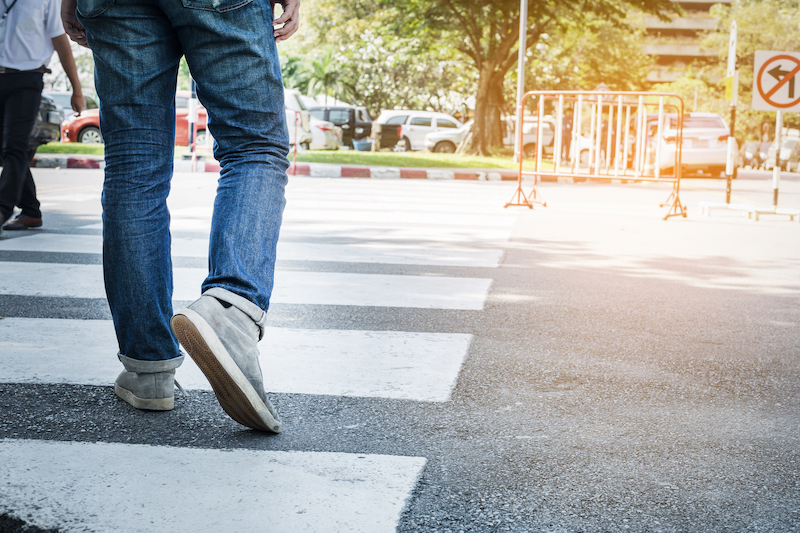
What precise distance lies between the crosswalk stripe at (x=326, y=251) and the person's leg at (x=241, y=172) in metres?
3.27

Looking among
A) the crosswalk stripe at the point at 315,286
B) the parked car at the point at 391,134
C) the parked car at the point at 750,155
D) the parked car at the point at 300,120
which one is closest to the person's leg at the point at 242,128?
the crosswalk stripe at the point at 315,286

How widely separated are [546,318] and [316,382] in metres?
1.48

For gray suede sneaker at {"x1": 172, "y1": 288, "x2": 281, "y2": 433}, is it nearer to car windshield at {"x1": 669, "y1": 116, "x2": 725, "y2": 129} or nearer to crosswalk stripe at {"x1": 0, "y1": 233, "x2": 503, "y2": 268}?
crosswalk stripe at {"x1": 0, "y1": 233, "x2": 503, "y2": 268}

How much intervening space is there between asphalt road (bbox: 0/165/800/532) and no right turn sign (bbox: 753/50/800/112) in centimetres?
480

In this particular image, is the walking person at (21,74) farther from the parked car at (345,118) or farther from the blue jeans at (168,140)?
the parked car at (345,118)

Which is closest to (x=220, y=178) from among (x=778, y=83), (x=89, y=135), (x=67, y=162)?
(x=778, y=83)

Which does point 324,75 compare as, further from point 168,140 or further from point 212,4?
point 212,4

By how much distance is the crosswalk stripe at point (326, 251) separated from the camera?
18.6ft

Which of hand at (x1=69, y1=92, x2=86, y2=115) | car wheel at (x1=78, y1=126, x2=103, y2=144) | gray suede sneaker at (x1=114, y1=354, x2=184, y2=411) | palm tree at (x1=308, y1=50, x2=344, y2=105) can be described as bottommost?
gray suede sneaker at (x1=114, y1=354, x2=184, y2=411)

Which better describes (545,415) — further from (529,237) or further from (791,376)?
(529,237)

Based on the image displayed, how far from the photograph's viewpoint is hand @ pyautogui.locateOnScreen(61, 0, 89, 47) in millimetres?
2566

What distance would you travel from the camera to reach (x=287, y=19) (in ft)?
7.99

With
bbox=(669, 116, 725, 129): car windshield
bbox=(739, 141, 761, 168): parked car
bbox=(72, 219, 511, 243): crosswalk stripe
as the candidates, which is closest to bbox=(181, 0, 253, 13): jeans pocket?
bbox=(72, 219, 511, 243): crosswalk stripe

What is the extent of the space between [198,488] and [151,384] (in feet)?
2.03
